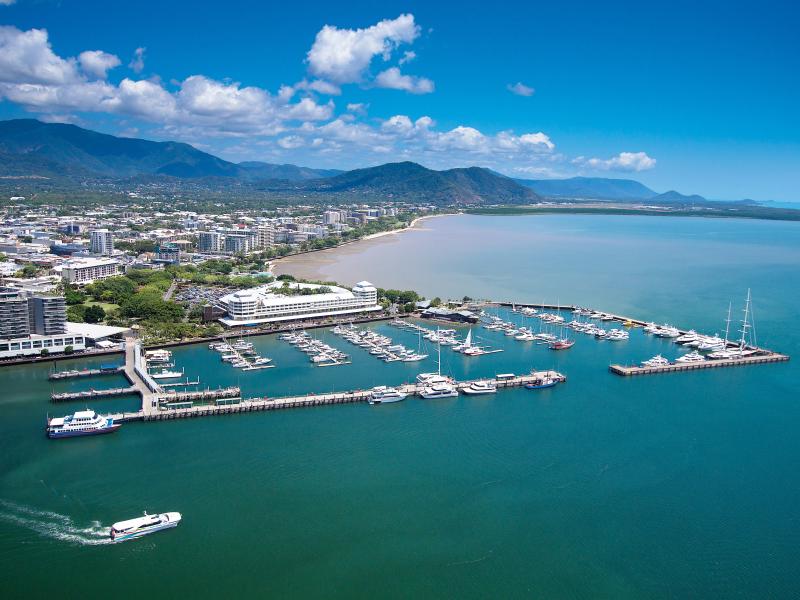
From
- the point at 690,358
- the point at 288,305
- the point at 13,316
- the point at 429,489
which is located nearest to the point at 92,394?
the point at 13,316

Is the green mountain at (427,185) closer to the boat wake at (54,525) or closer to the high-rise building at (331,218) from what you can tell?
the high-rise building at (331,218)

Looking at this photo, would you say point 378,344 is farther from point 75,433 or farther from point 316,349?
point 75,433

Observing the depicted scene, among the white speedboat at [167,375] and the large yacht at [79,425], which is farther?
the white speedboat at [167,375]

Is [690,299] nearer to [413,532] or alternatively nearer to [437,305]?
[437,305]

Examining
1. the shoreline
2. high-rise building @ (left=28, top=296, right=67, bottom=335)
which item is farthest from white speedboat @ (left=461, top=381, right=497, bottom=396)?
the shoreline

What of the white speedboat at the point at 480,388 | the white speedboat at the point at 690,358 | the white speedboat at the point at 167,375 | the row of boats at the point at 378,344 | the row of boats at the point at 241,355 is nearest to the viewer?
the white speedboat at the point at 480,388

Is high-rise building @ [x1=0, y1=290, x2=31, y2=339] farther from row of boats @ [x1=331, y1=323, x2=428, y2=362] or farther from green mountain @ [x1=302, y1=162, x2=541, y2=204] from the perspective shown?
green mountain @ [x1=302, y1=162, x2=541, y2=204]

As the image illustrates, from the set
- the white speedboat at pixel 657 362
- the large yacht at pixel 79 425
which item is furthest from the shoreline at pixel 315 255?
the large yacht at pixel 79 425
